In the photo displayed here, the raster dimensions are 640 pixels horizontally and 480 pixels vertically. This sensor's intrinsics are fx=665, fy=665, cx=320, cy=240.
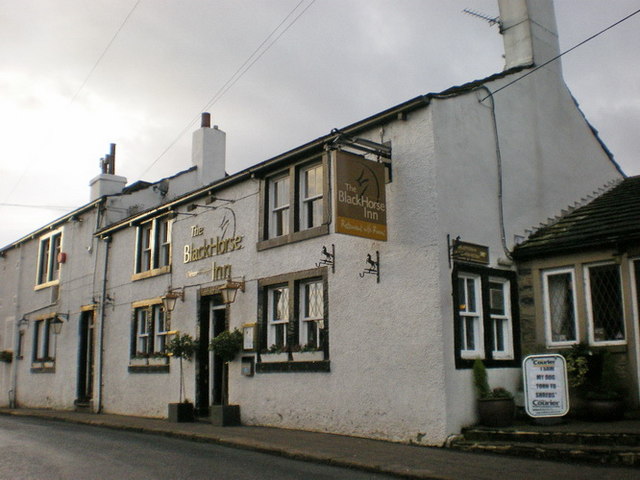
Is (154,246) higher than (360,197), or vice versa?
(154,246)

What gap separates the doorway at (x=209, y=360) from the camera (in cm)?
1658

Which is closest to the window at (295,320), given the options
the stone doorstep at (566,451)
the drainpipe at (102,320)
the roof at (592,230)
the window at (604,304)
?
the stone doorstep at (566,451)

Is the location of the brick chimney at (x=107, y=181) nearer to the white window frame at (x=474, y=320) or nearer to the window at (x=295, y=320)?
the window at (x=295, y=320)

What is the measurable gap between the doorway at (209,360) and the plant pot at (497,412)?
24.2ft

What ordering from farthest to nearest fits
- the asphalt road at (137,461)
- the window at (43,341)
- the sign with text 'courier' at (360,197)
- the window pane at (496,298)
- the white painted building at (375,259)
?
the window at (43,341), the window pane at (496,298), the white painted building at (375,259), the sign with text 'courier' at (360,197), the asphalt road at (137,461)

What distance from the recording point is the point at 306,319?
→ 13.9 m

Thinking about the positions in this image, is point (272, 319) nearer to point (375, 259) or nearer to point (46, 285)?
point (375, 259)

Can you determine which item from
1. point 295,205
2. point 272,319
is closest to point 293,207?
point 295,205

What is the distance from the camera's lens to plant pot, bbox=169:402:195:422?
631 inches

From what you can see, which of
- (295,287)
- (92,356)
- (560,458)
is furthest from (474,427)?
(92,356)

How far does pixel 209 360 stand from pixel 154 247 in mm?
4289

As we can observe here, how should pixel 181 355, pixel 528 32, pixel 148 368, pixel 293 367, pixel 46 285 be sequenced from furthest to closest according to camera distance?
pixel 46 285 → pixel 148 368 → pixel 181 355 → pixel 528 32 → pixel 293 367

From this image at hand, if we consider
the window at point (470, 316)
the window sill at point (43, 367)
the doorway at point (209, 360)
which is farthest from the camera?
the window sill at point (43, 367)

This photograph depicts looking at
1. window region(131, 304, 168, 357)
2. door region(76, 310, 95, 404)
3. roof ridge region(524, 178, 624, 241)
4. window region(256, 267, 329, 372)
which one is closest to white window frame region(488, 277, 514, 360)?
roof ridge region(524, 178, 624, 241)
